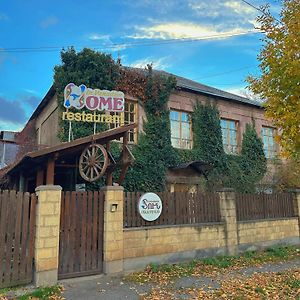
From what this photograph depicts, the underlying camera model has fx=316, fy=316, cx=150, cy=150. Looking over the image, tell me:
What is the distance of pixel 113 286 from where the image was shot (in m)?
7.17

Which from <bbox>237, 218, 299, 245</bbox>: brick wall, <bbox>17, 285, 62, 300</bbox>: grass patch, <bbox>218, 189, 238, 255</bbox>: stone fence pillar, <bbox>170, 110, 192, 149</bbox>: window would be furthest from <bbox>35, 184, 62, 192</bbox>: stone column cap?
<bbox>170, 110, 192, 149</bbox>: window

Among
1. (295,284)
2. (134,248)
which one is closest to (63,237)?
(134,248)

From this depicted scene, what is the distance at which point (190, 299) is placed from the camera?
629 centimetres

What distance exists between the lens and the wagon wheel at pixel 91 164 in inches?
396

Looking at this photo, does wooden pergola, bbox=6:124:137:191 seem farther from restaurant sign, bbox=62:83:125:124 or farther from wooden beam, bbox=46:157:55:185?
restaurant sign, bbox=62:83:125:124

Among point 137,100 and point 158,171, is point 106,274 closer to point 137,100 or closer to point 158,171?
point 158,171

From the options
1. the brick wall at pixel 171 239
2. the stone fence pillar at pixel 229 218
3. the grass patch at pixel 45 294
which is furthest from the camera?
the stone fence pillar at pixel 229 218

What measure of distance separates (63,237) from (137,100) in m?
9.30

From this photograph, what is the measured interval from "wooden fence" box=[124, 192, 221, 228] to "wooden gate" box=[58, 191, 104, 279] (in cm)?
91

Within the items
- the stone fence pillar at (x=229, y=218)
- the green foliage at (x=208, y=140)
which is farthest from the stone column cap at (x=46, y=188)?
the green foliage at (x=208, y=140)

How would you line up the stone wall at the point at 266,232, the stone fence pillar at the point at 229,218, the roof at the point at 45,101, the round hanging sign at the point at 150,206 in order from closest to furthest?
the round hanging sign at the point at 150,206, the stone fence pillar at the point at 229,218, the stone wall at the point at 266,232, the roof at the point at 45,101

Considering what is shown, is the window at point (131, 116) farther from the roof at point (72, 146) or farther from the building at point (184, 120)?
the roof at point (72, 146)

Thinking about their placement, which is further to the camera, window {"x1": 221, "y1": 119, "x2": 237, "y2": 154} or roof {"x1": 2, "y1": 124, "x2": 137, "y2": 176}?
window {"x1": 221, "y1": 119, "x2": 237, "y2": 154}

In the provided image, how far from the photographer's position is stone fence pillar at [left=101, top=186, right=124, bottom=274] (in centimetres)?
797
